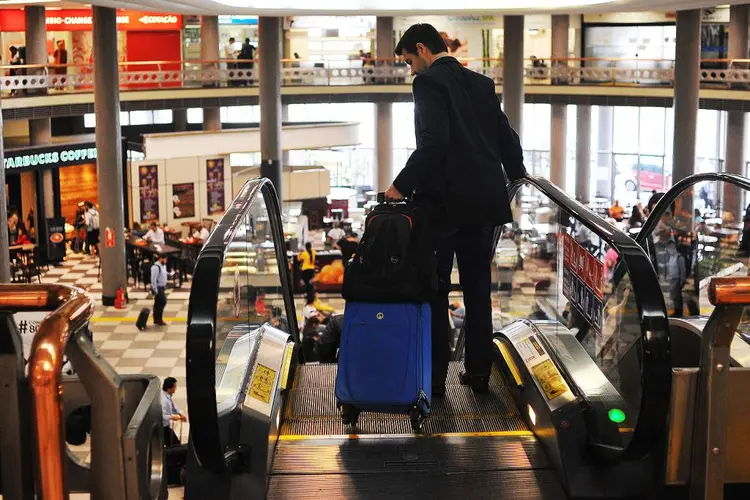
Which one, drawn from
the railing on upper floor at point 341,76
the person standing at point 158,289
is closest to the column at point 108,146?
the person standing at point 158,289

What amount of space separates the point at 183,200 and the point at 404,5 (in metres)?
8.83

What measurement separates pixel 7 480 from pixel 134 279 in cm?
2218

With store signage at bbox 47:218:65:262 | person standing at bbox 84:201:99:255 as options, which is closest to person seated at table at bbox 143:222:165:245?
store signage at bbox 47:218:65:262

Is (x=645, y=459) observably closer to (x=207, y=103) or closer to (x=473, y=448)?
(x=473, y=448)

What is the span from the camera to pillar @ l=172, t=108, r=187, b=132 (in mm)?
35750

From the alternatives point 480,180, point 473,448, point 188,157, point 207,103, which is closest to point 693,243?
point 480,180

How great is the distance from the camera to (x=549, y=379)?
186 inches

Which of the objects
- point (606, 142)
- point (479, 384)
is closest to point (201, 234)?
point (606, 142)

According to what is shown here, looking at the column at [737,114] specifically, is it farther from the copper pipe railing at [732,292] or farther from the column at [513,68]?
the copper pipe railing at [732,292]

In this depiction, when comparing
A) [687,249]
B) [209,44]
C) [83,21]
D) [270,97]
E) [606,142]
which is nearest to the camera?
[687,249]

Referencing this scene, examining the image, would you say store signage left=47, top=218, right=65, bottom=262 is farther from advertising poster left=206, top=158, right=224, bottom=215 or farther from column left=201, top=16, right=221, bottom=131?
column left=201, top=16, right=221, bottom=131

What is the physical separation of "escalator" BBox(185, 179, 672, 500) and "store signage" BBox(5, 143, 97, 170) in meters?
20.7

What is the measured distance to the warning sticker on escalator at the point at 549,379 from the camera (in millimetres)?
4552

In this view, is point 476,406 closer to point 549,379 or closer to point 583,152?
point 549,379
